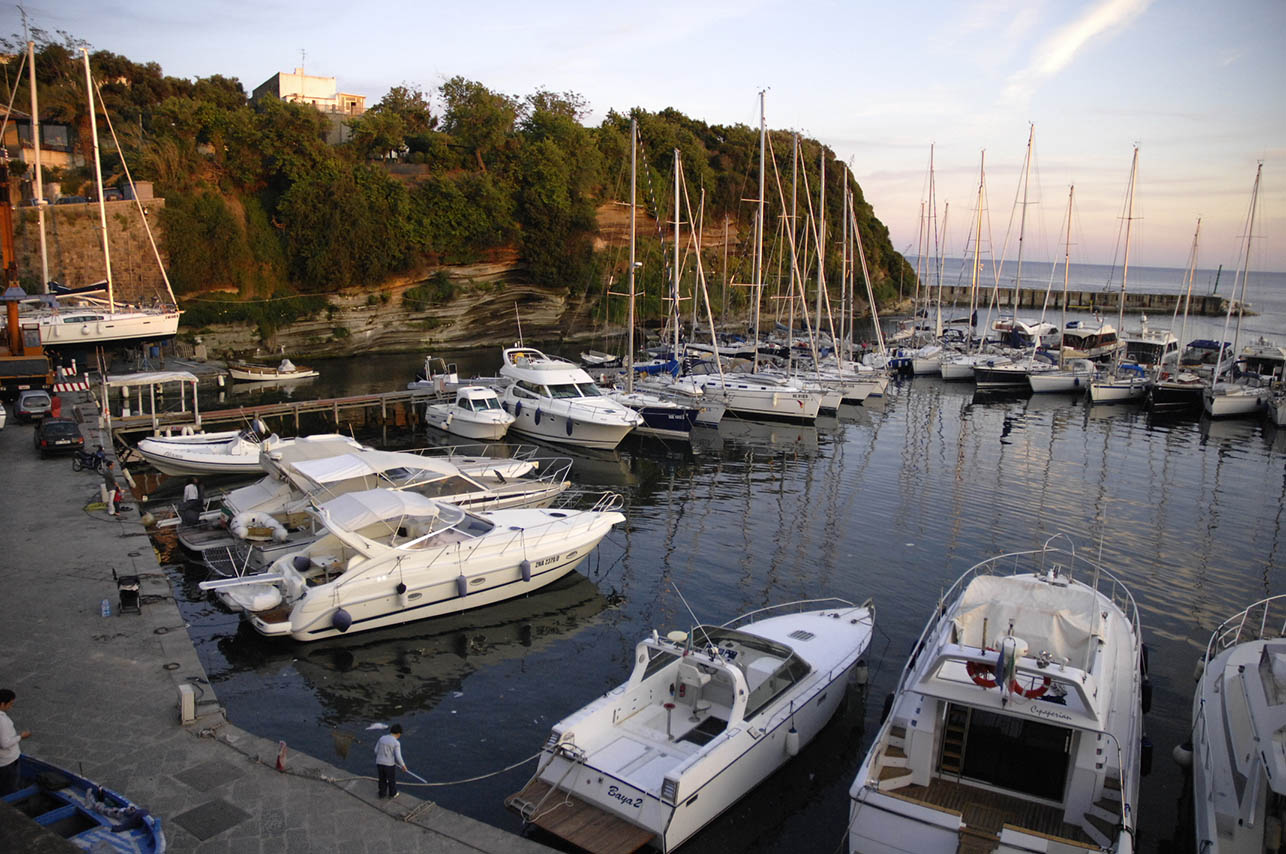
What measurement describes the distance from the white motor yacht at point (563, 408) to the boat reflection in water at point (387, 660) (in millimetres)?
14555

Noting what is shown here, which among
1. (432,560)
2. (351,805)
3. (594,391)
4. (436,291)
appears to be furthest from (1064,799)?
(436,291)

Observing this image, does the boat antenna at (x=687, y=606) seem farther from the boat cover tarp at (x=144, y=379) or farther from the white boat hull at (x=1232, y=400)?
the white boat hull at (x=1232, y=400)

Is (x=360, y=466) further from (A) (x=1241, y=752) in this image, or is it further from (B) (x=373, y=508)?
(A) (x=1241, y=752)

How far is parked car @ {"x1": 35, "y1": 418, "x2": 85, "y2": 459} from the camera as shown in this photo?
25.3 metres

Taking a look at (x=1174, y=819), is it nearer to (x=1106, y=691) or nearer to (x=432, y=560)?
(x=1106, y=691)

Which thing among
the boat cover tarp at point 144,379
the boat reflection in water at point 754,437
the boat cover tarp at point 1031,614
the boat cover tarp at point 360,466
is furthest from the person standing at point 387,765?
the boat cover tarp at point 144,379

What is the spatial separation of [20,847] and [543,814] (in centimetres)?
602

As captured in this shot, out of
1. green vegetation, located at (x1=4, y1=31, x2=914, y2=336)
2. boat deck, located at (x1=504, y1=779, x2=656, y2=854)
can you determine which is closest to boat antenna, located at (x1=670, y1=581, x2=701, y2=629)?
boat deck, located at (x1=504, y1=779, x2=656, y2=854)

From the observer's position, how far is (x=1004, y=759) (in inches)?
439

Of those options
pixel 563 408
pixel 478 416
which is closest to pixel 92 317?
pixel 478 416

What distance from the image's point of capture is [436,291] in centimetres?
6297

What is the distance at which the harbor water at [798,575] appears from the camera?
13.5m

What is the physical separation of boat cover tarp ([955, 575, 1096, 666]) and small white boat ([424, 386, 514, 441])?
23.7 meters

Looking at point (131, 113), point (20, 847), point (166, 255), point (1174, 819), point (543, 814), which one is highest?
point (131, 113)
